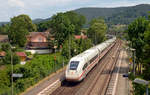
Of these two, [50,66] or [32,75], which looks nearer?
[32,75]

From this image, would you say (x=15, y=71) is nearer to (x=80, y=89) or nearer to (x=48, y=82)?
(x=48, y=82)

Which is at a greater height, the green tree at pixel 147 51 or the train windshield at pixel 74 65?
the green tree at pixel 147 51

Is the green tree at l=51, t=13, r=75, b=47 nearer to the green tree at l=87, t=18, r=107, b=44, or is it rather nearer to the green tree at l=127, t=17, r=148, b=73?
the green tree at l=87, t=18, r=107, b=44

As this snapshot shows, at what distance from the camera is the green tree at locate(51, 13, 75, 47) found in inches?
2630

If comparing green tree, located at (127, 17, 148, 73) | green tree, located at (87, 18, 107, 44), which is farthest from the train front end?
green tree, located at (87, 18, 107, 44)

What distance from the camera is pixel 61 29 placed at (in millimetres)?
67125

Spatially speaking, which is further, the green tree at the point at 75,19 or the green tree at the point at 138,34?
the green tree at the point at 75,19

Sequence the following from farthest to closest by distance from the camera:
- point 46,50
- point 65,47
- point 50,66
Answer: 1. point 46,50
2. point 65,47
3. point 50,66

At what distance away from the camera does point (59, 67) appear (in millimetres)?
43719

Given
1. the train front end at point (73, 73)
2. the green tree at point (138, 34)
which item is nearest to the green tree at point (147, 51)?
the train front end at point (73, 73)

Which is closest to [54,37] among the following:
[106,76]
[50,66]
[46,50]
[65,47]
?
[46,50]

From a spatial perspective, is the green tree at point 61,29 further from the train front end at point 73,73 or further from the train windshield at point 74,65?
the train front end at point 73,73

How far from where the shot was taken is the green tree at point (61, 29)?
66.8 m

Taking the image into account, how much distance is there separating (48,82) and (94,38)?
68.0 metres
